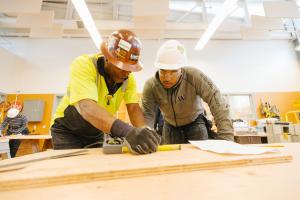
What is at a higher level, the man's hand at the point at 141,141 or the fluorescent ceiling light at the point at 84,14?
the fluorescent ceiling light at the point at 84,14

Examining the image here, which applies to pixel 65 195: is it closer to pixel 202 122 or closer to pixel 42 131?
pixel 202 122

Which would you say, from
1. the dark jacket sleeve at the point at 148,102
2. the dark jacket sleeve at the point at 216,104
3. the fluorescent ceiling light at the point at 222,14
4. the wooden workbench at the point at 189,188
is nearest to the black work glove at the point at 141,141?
the wooden workbench at the point at 189,188

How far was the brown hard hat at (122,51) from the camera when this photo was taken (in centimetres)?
131

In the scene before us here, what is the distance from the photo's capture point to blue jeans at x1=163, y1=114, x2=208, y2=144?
5.91 feet

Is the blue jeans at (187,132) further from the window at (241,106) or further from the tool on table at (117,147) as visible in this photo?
the window at (241,106)

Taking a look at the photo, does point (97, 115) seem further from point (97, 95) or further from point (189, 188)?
point (189, 188)

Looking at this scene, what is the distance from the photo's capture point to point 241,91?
6988 mm

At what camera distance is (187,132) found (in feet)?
6.17

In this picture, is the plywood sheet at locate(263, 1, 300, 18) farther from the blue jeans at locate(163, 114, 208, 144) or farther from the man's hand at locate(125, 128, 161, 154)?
the man's hand at locate(125, 128, 161, 154)

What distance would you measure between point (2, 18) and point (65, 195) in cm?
756

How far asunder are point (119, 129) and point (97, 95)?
0.99 feet

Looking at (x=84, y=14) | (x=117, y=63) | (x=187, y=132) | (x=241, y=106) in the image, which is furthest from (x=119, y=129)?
(x=241, y=106)

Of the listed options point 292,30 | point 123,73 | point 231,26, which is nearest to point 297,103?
point 292,30

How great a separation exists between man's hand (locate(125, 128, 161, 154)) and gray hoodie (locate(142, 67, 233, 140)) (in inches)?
28.8
